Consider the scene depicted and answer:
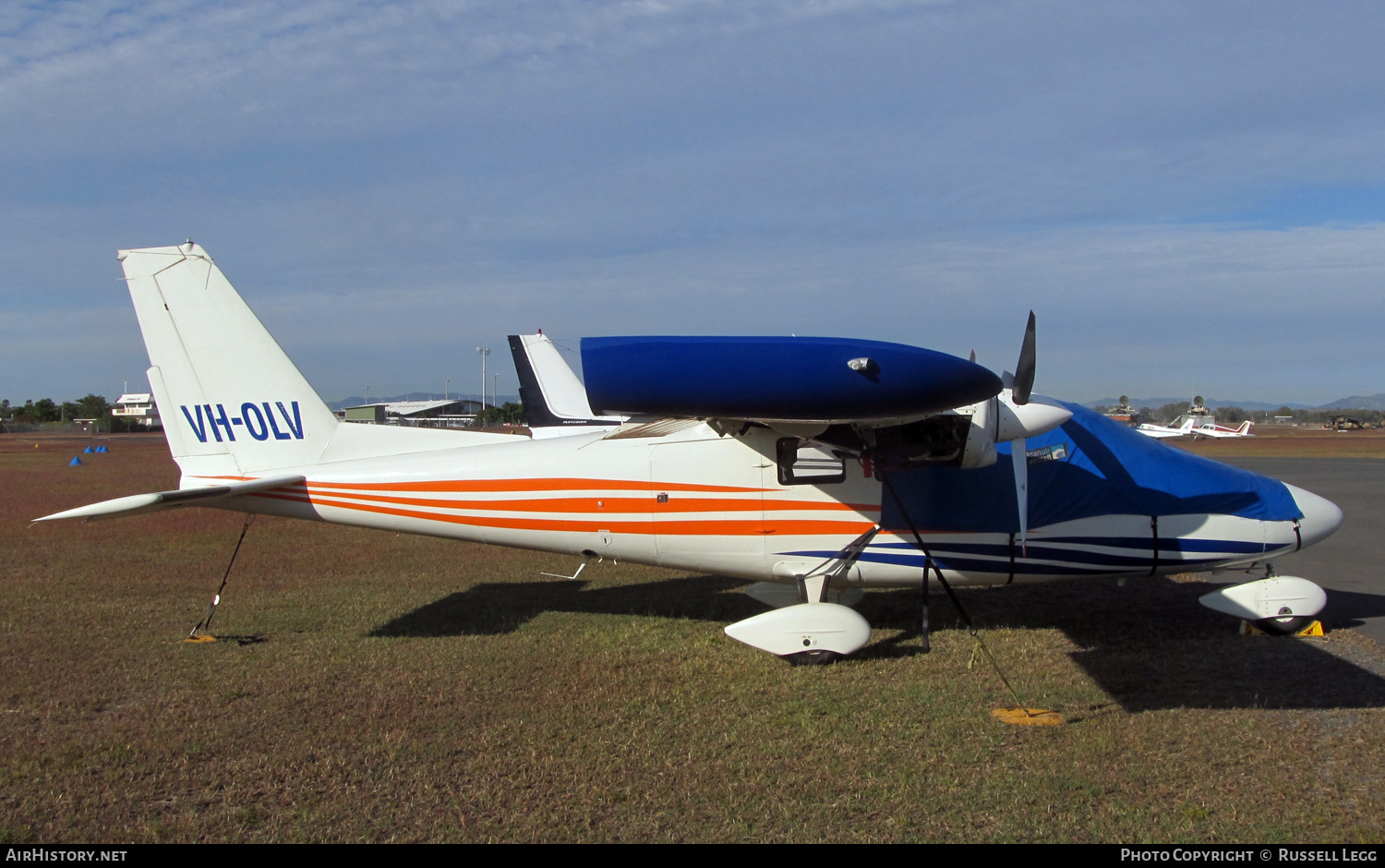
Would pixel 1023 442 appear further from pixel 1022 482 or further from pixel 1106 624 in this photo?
pixel 1106 624

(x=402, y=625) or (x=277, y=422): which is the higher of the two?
(x=277, y=422)

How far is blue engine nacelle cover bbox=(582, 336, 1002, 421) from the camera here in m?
4.85

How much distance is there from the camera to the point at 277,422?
8398mm

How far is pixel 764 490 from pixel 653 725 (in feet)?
8.61

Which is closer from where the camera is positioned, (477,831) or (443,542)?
(477,831)

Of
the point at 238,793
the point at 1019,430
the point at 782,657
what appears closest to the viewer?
the point at 238,793

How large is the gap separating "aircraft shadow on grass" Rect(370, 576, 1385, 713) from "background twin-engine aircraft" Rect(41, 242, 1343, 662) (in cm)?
66

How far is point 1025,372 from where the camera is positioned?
6.62 metres

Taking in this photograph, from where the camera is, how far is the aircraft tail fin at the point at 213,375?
803cm

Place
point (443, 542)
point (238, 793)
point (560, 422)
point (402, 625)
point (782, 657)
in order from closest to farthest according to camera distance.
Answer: point (238, 793) → point (782, 657) → point (402, 625) → point (443, 542) → point (560, 422)

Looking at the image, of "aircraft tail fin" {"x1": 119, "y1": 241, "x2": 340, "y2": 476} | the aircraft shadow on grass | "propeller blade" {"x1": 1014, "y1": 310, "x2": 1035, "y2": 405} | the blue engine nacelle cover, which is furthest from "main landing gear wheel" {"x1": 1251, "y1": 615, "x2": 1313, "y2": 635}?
"aircraft tail fin" {"x1": 119, "y1": 241, "x2": 340, "y2": 476}

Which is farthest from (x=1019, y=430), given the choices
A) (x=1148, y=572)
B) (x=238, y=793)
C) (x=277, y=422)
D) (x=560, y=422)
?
(x=560, y=422)

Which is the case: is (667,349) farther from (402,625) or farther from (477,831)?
(402,625)

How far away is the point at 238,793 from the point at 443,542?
34.1 feet
